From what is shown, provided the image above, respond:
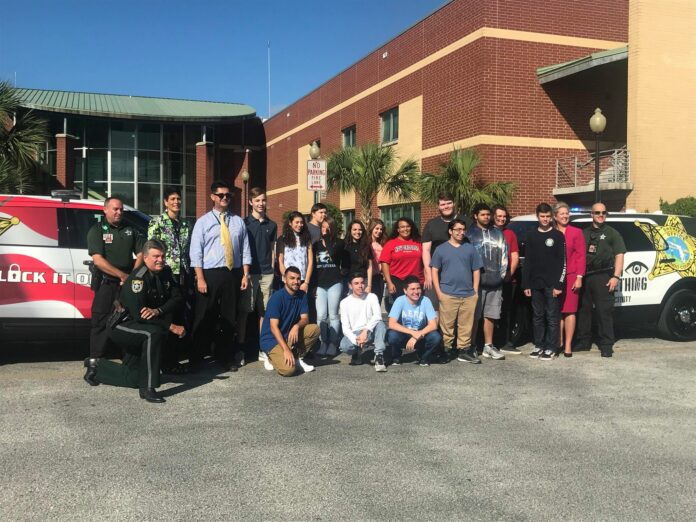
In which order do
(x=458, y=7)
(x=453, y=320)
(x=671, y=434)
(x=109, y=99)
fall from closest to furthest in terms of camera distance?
(x=671, y=434) → (x=453, y=320) → (x=458, y=7) → (x=109, y=99)

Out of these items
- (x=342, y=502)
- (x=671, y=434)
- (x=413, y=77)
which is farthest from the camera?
(x=413, y=77)

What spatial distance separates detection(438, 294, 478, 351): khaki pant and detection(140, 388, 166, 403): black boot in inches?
136

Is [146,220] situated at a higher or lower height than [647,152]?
lower

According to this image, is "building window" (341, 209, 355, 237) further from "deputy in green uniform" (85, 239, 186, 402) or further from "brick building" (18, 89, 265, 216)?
"deputy in green uniform" (85, 239, 186, 402)

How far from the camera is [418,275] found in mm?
8094

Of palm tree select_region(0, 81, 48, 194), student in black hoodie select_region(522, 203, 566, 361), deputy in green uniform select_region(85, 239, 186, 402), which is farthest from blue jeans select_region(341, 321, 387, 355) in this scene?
palm tree select_region(0, 81, 48, 194)

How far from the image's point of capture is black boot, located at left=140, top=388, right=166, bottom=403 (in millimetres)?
5845

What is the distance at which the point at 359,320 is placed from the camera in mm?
7594

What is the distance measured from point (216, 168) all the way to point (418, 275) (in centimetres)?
3090

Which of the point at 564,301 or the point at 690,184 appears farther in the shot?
the point at 690,184

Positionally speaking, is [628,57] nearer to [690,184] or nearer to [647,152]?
[647,152]

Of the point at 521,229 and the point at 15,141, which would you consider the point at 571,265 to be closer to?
the point at 521,229

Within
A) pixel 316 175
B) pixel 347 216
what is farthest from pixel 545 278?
pixel 347 216

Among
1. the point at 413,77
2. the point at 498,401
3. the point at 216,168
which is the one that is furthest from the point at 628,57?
the point at 216,168
